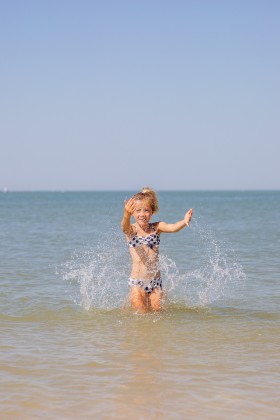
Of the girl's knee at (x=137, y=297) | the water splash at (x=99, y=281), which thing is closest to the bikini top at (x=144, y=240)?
the girl's knee at (x=137, y=297)

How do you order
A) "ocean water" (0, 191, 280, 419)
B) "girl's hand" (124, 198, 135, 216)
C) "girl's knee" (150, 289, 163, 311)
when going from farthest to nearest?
1. "girl's knee" (150, 289, 163, 311)
2. "girl's hand" (124, 198, 135, 216)
3. "ocean water" (0, 191, 280, 419)

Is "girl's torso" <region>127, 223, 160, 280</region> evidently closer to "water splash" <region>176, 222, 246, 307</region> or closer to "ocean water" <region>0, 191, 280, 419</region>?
"ocean water" <region>0, 191, 280, 419</region>

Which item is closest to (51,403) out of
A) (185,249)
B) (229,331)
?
(229,331)

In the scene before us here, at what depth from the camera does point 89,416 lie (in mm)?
4207

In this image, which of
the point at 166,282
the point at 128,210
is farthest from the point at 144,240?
the point at 166,282

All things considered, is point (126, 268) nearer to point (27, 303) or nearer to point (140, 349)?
point (27, 303)

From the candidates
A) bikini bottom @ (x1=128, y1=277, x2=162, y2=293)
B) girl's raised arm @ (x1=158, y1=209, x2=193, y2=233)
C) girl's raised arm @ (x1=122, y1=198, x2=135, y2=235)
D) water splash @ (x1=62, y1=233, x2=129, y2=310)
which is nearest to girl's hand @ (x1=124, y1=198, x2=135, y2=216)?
girl's raised arm @ (x1=122, y1=198, x2=135, y2=235)

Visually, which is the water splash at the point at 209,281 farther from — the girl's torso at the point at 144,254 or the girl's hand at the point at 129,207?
the girl's hand at the point at 129,207

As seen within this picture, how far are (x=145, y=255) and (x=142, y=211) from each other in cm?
54

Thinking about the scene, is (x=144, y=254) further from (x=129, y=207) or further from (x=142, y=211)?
(x=129, y=207)

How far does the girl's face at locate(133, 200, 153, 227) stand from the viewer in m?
7.58

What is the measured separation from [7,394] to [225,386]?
64.3 inches

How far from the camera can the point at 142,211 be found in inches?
301

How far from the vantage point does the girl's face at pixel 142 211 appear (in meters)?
7.58
